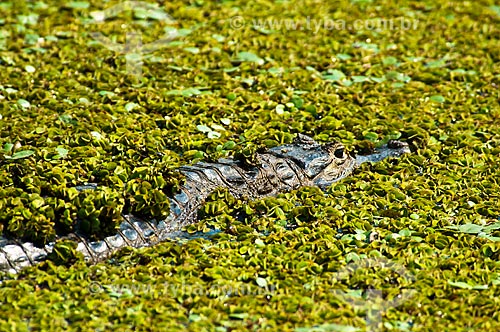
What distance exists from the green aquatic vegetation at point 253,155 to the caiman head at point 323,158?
10 cm

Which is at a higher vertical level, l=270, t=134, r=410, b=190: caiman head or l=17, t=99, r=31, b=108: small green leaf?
l=17, t=99, r=31, b=108: small green leaf

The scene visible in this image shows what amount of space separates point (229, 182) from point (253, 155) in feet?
0.98

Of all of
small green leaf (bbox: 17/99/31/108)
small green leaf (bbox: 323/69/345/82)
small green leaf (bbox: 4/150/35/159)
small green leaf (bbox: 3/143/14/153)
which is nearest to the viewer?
small green leaf (bbox: 4/150/35/159)

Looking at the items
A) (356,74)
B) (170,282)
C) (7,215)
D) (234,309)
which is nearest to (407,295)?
(234,309)

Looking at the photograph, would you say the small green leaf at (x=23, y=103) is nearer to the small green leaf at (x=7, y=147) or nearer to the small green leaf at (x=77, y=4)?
the small green leaf at (x=7, y=147)

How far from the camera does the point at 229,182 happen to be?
17.5 feet

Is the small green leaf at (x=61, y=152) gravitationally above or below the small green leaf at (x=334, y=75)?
above

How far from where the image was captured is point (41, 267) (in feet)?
14.6

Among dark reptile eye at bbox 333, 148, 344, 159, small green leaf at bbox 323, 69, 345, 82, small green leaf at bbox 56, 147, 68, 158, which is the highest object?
small green leaf at bbox 56, 147, 68, 158

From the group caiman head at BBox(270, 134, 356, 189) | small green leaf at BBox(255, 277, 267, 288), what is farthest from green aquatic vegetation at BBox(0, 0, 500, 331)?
caiman head at BBox(270, 134, 356, 189)

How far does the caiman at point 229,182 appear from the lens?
459 cm

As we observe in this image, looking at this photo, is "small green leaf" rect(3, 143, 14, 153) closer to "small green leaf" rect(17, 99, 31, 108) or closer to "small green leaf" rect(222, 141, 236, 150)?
"small green leaf" rect(17, 99, 31, 108)

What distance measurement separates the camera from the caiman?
4.59 m

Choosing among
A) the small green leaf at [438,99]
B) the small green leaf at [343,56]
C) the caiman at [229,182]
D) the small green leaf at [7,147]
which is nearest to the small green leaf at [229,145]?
the caiman at [229,182]
